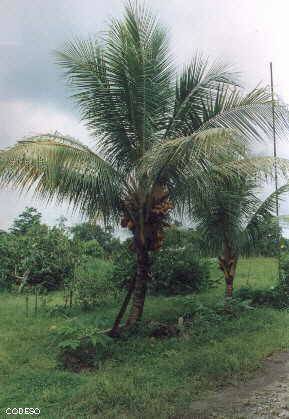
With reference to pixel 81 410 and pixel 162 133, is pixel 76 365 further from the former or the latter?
pixel 162 133

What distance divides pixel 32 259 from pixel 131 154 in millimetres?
5456

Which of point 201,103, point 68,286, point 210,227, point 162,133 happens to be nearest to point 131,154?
point 162,133

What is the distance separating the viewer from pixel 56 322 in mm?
8836

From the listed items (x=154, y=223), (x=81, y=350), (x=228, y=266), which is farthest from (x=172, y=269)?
(x=81, y=350)

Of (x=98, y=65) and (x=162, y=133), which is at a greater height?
(x=98, y=65)

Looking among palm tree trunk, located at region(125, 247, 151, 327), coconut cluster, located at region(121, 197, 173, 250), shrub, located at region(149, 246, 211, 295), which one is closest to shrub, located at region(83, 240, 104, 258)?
shrub, located at region(149, 246, 211, 295)

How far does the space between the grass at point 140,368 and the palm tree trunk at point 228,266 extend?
1220mm

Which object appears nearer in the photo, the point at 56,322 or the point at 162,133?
the point at 162,133

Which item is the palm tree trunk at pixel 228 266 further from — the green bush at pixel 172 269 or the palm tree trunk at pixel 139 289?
the palm tree trunk at pixel 139 289

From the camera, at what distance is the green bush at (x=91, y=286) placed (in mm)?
9906

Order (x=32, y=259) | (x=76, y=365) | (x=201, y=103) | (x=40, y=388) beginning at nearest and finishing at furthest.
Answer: (x=40, y=388) → (x=76, y=365) → (x=201, y=103) → (x=32, y=259)

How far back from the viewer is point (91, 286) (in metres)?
9.94

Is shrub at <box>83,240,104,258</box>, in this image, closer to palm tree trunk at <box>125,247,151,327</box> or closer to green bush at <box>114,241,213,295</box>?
green bush at <box>114,241,213,295</box>

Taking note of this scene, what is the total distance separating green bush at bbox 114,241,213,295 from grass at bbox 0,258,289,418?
2704 millimetres
